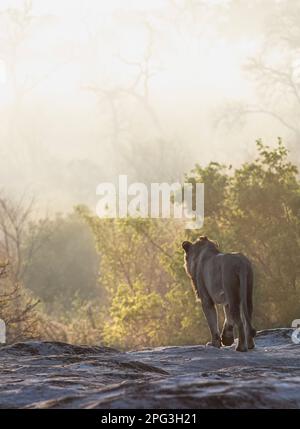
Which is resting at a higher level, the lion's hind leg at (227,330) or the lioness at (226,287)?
the lioness at (226,287)

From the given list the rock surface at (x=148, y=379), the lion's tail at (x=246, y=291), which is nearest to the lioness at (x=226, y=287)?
the lion's tail at (x=246, y=291)

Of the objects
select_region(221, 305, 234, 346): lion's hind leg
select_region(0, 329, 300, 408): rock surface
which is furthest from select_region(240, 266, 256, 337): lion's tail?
select_region(221, 305, 234, 346): lion's hind leg

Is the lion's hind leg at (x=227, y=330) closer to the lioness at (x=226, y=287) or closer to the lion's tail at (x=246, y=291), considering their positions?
the lioness at (x=226, y=287)

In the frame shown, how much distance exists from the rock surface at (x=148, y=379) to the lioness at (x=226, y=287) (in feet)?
1.34

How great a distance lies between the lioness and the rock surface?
41 centimetres

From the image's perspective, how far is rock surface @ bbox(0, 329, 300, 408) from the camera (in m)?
4.23

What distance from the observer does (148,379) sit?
19.2ft

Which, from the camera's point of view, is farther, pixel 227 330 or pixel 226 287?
pixel 227 330

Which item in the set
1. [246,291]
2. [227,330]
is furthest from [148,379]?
[227,330]

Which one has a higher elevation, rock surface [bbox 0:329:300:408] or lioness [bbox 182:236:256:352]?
lioness [bbox 182:236:256:352]

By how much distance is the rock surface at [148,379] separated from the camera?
4.23 m

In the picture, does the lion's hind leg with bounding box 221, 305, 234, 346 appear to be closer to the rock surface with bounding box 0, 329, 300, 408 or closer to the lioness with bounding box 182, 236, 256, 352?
the lioness with bounding box 182, 236, 256, 352

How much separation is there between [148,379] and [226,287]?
5151 mm

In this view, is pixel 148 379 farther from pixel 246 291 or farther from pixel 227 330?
pixel 227 330
